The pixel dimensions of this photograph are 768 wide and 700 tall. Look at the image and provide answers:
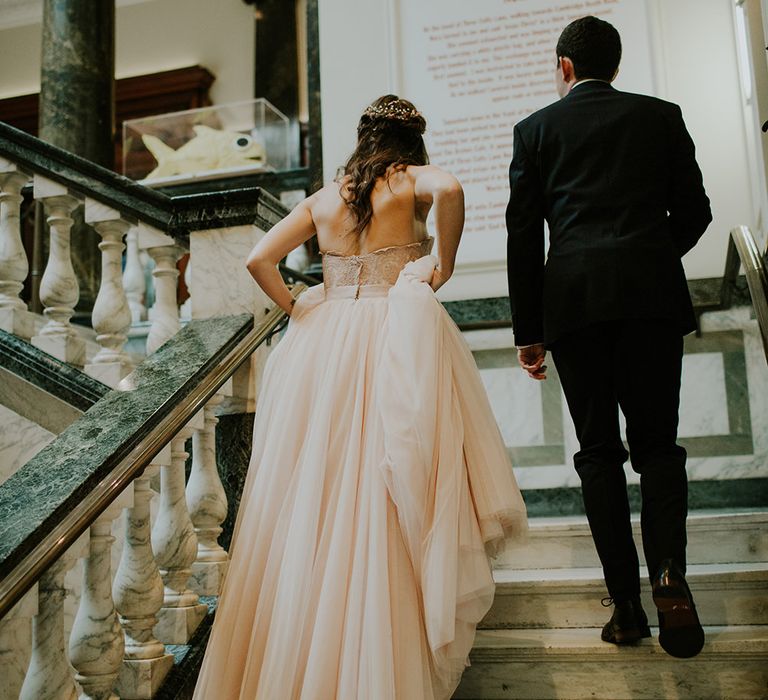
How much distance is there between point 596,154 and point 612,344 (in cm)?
50

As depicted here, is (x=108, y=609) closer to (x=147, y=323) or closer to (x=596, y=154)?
(x=596, y=154)

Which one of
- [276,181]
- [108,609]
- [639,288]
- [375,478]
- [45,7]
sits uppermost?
[45,7]

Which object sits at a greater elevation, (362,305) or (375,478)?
(362,305)

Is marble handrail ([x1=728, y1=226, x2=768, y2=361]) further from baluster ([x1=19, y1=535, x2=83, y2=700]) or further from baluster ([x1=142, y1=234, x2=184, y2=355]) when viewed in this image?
baluster ([x1=19, y1=535, x2=83, y2=700])

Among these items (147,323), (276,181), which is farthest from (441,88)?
(147,323)

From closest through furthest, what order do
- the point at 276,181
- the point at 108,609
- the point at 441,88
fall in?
the point at 108,609, the point at 441,88, the point at 276,181

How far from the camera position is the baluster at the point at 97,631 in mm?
1801

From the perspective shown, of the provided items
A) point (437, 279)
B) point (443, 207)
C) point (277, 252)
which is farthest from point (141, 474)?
point (443, 207)

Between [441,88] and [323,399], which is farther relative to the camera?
[441,88]

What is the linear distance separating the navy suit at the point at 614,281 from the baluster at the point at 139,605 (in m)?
1.10

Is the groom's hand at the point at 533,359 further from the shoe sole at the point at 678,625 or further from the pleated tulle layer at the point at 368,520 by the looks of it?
the shoe sole at the point at 678,625

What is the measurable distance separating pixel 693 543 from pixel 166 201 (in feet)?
6.76

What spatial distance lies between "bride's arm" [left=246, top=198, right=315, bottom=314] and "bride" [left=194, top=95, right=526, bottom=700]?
0.4 inches

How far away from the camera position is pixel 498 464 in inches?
81.1
